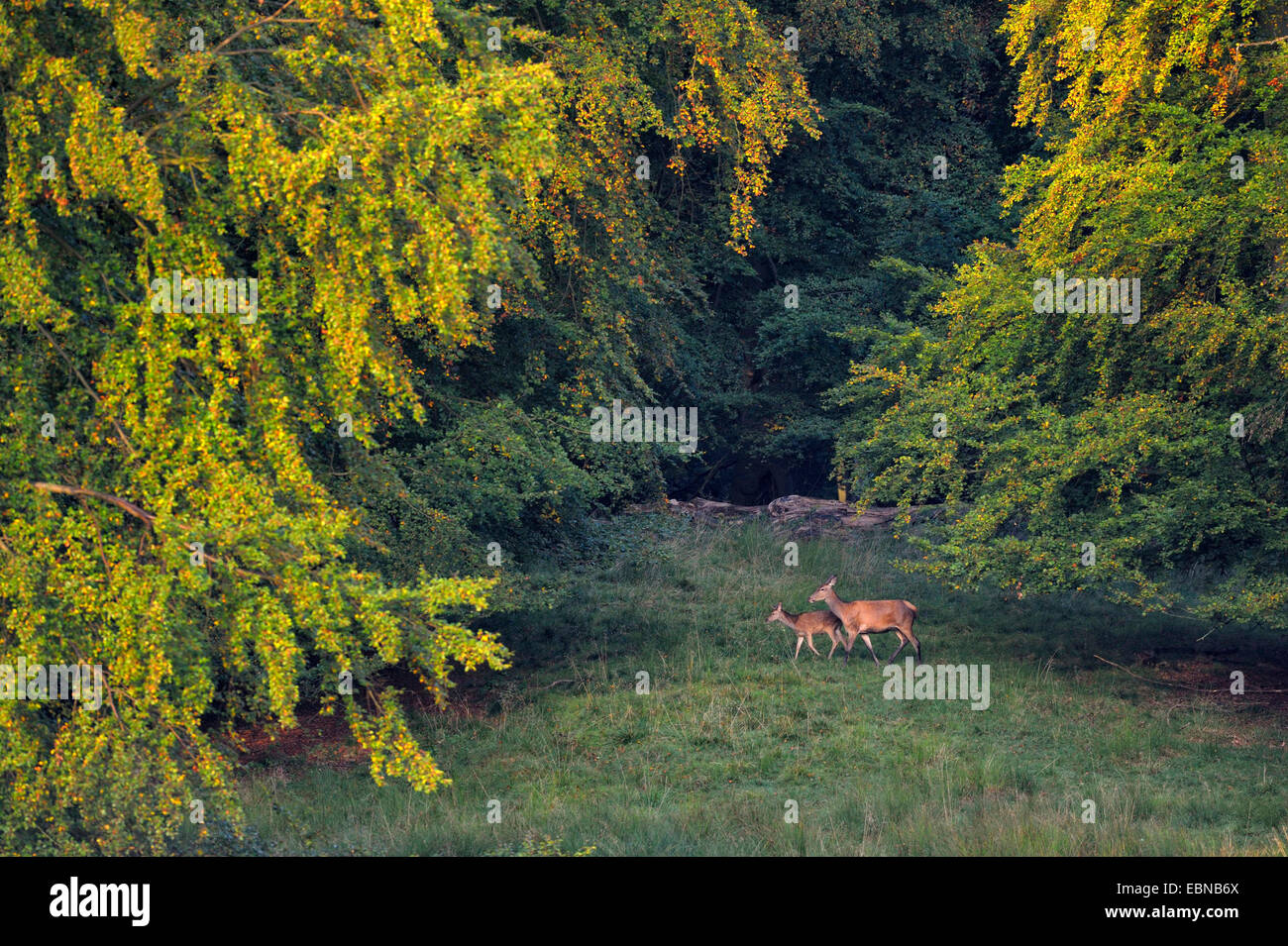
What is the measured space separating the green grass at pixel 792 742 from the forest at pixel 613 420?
0.08 m

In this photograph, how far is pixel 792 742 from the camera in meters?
14.7

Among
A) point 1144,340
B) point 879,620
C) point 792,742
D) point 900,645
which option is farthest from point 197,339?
point 900,645

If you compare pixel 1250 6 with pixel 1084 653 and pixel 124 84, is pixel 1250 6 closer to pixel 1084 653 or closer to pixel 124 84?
pixel 1084 653

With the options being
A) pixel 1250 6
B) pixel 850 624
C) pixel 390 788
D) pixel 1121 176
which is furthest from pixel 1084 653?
pixel 390 788

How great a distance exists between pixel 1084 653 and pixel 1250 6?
335 inches

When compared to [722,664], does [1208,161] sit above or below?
above

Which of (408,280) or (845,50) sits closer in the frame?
(408,280)

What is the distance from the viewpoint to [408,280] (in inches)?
371

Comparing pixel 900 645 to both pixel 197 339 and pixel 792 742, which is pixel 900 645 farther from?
pixel 197 339

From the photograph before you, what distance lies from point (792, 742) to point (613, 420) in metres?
4.63

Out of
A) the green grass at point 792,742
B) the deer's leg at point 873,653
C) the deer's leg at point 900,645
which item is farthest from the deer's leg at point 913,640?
the deer's leg at point 873,653

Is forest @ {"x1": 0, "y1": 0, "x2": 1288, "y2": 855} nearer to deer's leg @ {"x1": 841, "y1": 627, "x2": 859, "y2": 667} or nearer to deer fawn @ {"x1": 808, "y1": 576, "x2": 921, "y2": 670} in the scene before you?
deer's leg @ {"x1": 841, "y1": 627, "x2": 859, "y2": 667}

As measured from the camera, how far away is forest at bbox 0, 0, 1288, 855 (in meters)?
7.55

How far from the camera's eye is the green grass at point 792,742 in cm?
1109
